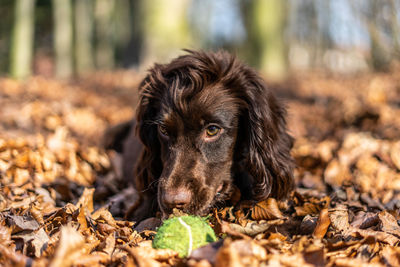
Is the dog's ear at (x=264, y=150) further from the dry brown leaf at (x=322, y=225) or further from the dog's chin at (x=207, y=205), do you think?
the dry brown leaf at (x=322, y=225)

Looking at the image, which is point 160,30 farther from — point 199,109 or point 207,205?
point 207,205

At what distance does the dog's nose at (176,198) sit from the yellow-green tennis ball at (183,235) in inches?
10.0

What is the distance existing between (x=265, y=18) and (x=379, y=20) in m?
6.15

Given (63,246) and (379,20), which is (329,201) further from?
(379,20)

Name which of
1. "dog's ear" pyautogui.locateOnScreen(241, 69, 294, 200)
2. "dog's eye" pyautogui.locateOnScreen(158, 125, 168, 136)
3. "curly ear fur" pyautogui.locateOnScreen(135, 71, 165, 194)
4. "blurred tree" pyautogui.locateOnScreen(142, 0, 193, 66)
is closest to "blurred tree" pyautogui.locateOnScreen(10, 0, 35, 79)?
"blurred tree" pyautogui.locateOnScreen(142, 0, 193, 66)

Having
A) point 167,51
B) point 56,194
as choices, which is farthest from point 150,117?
point 167,51

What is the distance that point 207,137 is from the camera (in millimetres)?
2865

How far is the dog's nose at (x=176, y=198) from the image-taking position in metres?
2.48

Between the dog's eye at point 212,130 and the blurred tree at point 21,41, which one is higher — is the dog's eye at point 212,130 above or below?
below

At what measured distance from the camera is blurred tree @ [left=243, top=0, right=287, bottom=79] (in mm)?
14227

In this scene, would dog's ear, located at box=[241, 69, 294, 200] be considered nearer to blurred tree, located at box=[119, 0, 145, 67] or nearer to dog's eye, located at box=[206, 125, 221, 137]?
dog's eye, located at box=[206, 125, 221, 137]

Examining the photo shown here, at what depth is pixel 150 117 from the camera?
3320mm

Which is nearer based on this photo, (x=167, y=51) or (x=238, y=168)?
(x=238, y=168)

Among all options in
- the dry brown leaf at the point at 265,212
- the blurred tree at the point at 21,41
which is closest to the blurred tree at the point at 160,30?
the blurred tree at the point at 21,41
